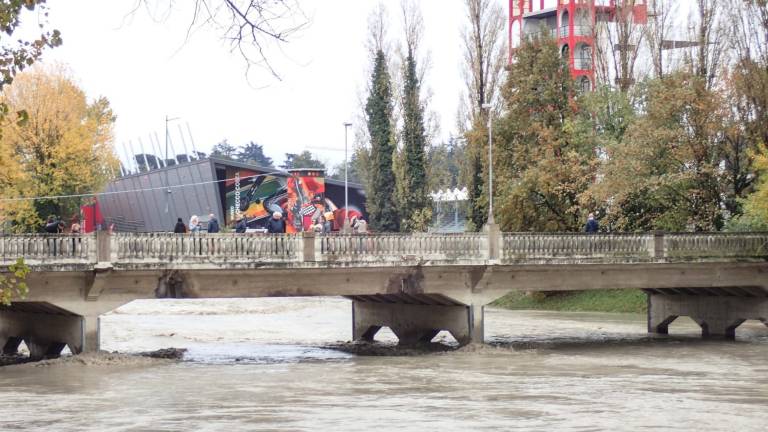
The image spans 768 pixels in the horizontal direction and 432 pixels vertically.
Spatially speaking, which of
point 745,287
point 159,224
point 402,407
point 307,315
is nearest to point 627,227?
point 745,287

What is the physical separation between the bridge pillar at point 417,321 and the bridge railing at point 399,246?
189 cm

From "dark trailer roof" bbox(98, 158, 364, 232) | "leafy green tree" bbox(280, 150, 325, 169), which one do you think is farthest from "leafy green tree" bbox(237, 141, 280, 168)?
"dark trailer roof" bbox(98, 158, 364, 232)

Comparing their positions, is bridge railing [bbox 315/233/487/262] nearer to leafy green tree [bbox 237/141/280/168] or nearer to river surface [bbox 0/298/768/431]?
river surface [bbox 0/298/768/431]

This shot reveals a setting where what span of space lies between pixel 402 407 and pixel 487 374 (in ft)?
23.1

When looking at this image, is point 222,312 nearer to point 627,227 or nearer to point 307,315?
point 307,315

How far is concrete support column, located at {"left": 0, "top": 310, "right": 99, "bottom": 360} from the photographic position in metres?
33.0

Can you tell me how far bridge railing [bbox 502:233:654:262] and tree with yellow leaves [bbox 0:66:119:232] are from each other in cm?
3015

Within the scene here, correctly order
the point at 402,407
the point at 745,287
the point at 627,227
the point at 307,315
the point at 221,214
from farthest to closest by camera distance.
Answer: the point at 221,214, the point at 307,315, the point at 627,227, the point at 745,287, the point at 402,407

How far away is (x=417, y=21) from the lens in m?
73.6

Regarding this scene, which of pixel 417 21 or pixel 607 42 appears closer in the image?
pixel 607 42

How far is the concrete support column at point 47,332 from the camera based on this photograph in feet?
108

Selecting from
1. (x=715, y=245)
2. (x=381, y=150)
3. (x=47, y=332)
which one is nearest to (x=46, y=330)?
(x=47, y=332)

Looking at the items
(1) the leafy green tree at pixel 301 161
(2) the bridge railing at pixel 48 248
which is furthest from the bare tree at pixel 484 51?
(1) the leafy green tree at pixel 301 161

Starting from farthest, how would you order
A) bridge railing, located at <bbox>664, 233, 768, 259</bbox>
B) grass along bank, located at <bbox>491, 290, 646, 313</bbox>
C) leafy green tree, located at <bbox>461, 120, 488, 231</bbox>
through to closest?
leafy green tree, located at <bbox>461, 120, 488, 231</bbox>, grass along bank, located at <bbox>491, 290, 646, 313</bbox>, bridge railing, located at <bbox>664, 233, 768, 259</bbox>
